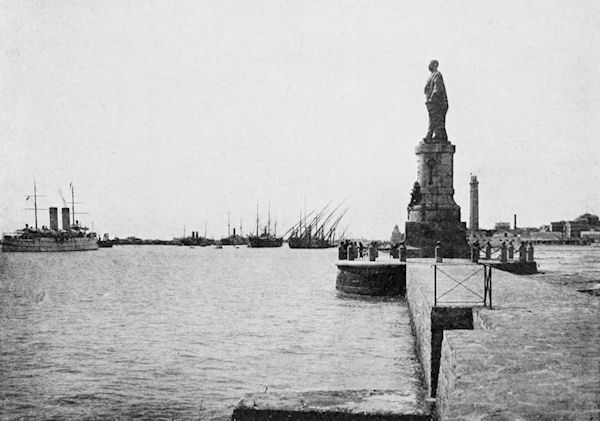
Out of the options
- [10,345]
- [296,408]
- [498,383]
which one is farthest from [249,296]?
[498,383]

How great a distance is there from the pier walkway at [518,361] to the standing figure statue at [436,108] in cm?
2292

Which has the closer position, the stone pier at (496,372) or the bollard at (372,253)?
the stone pier at (496,372)

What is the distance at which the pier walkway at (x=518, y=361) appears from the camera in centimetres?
462

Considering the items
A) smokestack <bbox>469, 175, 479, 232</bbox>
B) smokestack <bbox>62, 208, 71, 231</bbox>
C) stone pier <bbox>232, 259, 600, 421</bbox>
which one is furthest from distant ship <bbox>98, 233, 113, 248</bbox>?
stone pier <bbox>232, 259, 600, 421</bbox>

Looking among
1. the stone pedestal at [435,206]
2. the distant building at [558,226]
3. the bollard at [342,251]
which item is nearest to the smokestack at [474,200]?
the stone pedestal at [435,206]

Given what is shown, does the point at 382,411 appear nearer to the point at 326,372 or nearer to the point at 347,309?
the point at 326,372

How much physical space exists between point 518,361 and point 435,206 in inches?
1059

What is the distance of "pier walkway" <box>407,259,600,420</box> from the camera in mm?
4621

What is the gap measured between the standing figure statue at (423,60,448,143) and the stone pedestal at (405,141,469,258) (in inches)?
19.2

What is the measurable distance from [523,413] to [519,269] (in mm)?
27681

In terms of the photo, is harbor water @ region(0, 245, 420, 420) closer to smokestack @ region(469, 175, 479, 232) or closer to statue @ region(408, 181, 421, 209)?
statue @ region(408, 181, 421, 209)

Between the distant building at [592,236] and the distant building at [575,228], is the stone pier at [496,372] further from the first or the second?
the distant building at [575,228]

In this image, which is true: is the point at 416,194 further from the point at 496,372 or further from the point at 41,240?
the point at 41,240

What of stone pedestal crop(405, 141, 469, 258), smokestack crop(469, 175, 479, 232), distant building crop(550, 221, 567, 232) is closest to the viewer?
stone pedestal crop(405, 141, 469, 258)
